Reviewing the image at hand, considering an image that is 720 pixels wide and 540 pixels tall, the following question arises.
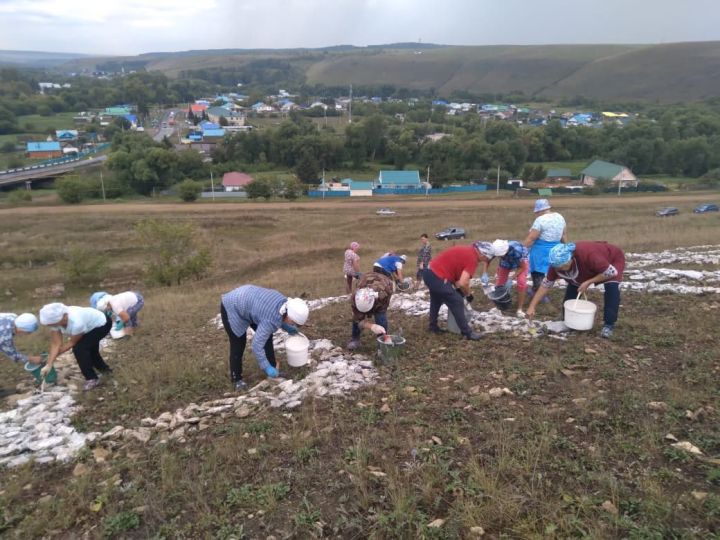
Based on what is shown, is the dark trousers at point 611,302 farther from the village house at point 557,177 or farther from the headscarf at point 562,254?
the village house at point 557,177

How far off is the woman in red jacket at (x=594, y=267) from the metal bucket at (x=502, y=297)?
1500 millimetres

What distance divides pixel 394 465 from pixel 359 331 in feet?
10.1

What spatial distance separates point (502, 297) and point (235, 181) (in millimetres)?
63118

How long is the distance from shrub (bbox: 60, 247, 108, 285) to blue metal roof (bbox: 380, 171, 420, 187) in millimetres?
47832

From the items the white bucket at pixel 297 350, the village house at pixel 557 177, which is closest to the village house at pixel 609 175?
the village house at pixel 557 177

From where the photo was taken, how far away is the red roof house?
6519 centimetres

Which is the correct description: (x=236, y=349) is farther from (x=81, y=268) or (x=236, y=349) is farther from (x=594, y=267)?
(x=81, y=268)

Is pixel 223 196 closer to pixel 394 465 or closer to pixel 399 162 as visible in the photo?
pixel 399 162

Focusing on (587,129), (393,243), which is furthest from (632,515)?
(587,129)

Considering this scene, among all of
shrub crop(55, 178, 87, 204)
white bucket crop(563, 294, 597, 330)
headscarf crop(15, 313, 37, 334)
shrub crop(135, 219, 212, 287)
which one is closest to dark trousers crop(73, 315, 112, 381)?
headscarf crop(15, 313, 37, 334)

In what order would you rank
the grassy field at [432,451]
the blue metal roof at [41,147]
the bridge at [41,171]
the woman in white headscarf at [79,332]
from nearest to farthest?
the grassy field at [432,451]
the woman in white headscarf at [79,332]
the bridge at [41,171]
the blue metal roof at [41,147]

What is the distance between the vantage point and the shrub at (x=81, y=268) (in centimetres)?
2333

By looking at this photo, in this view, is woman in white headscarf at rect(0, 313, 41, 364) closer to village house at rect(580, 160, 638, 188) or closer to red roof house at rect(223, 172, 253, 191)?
red roof house at rect(223, 172, 253, 191)

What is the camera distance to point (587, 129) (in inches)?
3253
